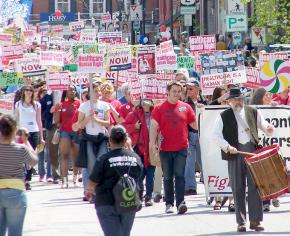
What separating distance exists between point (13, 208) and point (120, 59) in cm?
1434

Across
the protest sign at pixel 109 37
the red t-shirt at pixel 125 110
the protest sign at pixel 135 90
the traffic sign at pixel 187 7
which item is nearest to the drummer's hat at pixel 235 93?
the red t-shirt at pixel 125 110

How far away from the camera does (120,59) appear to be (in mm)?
25156

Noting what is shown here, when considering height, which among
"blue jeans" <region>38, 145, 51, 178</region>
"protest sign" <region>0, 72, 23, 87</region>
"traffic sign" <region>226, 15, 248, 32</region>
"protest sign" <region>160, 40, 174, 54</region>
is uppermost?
"traffic sign" <region>226, 15, 248, 32</region>

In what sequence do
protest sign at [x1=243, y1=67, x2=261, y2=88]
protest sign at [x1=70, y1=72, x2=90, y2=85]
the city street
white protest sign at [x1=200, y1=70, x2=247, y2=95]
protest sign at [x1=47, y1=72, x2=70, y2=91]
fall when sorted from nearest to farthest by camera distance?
the city street < white protest sign at [x1=200, y1=70, x2=247, y2=95] < protest sign at [x1=243, y1=67, x2=261, y2=88] < protest sign at [x1=47, y1=72, x2=70, y2=91] < protest sign at [x1=70, y1=72, x2=90, y2=85]

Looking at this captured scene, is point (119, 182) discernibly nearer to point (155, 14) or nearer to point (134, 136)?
point (134, 136)

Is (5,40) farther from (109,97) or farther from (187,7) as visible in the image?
(187,7)

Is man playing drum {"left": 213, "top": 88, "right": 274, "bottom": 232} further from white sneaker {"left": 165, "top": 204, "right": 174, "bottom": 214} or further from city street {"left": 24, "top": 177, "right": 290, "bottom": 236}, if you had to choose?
white sneaker {"left": 165, "top": 204, "right": 174, "bottom": 214}

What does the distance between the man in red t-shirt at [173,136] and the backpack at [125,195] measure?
16.7 feet

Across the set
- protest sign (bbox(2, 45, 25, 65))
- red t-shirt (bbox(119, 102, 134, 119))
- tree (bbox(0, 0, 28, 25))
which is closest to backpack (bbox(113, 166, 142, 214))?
red t-shirt (bbox(119, 102, 134, 119))

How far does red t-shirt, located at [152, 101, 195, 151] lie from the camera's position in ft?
52.1

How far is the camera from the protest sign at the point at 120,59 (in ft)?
82.3

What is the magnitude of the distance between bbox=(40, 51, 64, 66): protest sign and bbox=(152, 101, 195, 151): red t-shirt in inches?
459

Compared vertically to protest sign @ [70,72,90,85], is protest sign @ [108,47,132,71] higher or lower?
higher

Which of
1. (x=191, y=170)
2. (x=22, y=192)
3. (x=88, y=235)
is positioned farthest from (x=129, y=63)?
(x=22, y=192)
